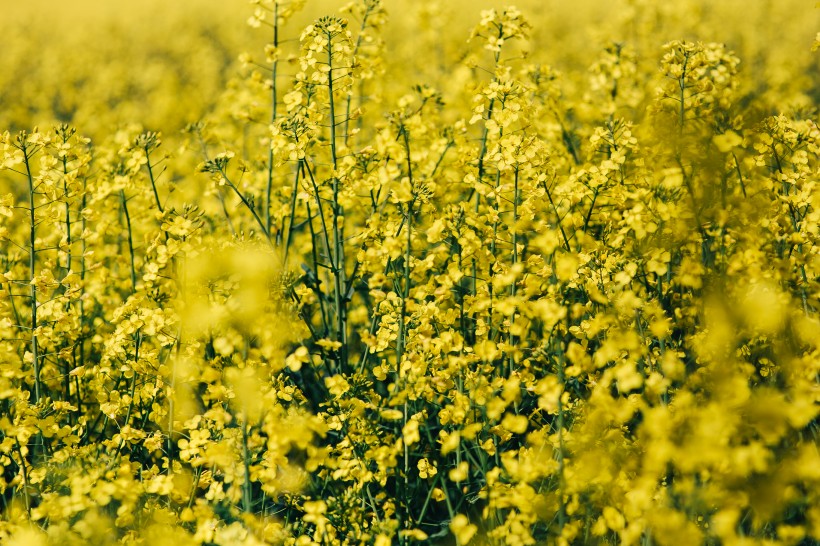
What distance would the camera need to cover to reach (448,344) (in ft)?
8.58

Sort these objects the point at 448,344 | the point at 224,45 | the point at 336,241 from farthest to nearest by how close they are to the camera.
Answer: the point at 224,45 < the point at 336,241 < the point at 448,344

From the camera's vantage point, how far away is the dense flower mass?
2.10 m

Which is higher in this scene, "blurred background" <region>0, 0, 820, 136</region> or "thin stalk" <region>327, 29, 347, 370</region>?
"blurred background" <region>0, 0, 820, 136</region>

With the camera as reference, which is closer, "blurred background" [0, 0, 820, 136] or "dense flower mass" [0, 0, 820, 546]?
"dense flower mass" [0, 0, 820, 546]

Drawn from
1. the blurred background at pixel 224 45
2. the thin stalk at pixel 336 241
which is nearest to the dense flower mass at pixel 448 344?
the thin stalk at pixel 336 241

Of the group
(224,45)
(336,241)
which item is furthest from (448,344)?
(224,45)

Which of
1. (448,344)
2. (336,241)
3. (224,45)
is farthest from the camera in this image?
(224,45)

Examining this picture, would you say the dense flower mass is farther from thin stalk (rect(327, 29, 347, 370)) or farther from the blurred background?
the blurred background

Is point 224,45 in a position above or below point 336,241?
above

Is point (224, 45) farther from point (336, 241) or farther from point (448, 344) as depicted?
point (448, 344)

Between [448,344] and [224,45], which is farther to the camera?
[224,45]

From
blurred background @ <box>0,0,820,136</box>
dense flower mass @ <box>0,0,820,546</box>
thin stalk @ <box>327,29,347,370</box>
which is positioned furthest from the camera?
blurred background @ <box>0,0,820,136</box>

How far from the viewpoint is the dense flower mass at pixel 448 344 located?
2.10 metres

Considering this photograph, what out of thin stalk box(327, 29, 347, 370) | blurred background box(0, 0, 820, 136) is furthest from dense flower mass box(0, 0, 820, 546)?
blurred background box(0, 0, 820, 136)
